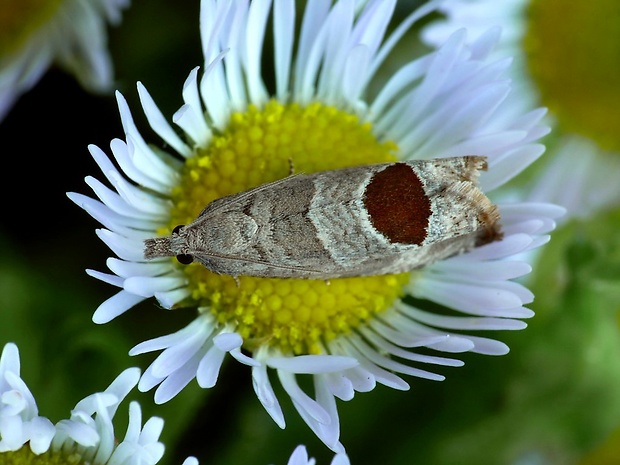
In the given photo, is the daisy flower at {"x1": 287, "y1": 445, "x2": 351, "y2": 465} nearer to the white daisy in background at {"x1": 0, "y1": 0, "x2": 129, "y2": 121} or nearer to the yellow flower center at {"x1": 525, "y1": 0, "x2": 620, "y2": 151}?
the white daisy in background at {"x1": 0, "y1": 0, "x2": 129, "y2": 121}

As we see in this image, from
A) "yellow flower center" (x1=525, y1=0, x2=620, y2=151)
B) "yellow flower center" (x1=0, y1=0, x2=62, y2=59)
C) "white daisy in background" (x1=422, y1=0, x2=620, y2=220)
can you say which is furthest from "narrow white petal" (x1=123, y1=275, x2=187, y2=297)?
"yellow flower center" (x1=525, y1=0, x2=620, y2=151)

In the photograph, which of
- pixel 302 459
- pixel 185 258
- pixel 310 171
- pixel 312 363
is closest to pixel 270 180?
pixel 310 171

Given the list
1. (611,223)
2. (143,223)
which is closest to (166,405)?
(143,223)

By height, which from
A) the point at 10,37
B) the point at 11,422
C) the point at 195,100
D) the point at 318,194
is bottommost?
the point at 11,422

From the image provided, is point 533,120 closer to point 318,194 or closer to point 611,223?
point 318,194

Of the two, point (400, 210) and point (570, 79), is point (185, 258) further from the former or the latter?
point (570, 79)

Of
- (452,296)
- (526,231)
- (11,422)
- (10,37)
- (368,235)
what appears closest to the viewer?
(11,422)
